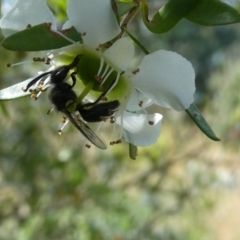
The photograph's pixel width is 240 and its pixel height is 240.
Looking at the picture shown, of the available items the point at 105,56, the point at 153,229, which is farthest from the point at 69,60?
the point at 153,229

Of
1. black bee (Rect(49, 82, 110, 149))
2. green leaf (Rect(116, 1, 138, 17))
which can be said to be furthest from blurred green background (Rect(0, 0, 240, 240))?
green leaf (Rect(116, 1, 138, 17))

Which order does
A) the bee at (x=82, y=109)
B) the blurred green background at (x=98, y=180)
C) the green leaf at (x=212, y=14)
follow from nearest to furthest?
the green leaf at (x=212, y=14) → the bee at (x=82, y=109) → the blurred green background at (x=98, y=180)

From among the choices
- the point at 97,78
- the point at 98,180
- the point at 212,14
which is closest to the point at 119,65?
the point at 97,78

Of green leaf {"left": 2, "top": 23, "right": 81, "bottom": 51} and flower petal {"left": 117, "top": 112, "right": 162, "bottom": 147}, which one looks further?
flower petal {"left": 117, "top": 112, "right": 162, "bottom": 147}

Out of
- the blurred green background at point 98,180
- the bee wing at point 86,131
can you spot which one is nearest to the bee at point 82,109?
the bee wing at point 86,131

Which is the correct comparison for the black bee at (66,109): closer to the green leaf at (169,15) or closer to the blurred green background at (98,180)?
the green leaf at (169,15)

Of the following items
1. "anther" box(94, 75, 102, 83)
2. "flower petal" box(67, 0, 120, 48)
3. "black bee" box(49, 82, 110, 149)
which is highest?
"flower petal" box(67, 0, 120, 48)

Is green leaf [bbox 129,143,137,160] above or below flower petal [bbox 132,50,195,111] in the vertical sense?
below

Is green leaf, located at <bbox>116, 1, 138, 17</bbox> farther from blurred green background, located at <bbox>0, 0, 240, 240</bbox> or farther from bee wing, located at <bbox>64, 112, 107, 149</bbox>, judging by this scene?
blurred green background, located at <bbox>0, 0, 240, 240</bbox>

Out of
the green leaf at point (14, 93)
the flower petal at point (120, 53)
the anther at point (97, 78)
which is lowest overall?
the anther at point (97, 78)
